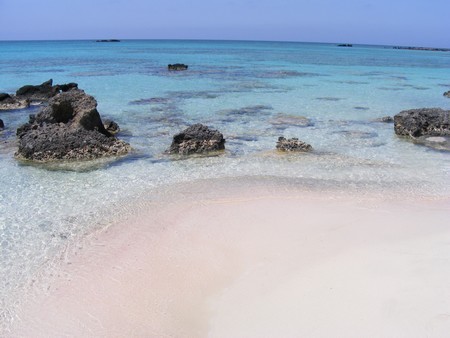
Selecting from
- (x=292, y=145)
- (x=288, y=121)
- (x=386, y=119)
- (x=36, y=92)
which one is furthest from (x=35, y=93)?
(x=386, y=119)

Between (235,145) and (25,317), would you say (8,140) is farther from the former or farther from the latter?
(25,317)

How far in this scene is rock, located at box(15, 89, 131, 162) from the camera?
1182cm

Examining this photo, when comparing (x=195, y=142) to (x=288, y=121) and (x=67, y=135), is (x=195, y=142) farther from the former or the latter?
(x=288, y=121)

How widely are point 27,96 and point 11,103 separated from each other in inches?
118

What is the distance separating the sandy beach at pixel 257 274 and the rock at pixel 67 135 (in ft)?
13.9

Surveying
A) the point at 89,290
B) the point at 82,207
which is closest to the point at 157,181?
the point at 82,207

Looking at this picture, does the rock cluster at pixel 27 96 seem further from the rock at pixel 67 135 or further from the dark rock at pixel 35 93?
the rock at pixel 67 135

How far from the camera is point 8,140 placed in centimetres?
1399

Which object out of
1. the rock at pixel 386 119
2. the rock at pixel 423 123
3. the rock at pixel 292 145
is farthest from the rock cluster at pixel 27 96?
the rock at pixel 423 123

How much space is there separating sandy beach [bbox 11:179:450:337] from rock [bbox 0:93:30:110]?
49.2 ft

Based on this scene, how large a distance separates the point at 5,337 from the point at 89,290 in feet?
3.91

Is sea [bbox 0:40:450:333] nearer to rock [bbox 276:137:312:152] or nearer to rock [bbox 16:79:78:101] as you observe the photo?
→ rock [bbox 276:137:312:152]

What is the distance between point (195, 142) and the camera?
492 inches

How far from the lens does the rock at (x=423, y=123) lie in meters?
14.8
